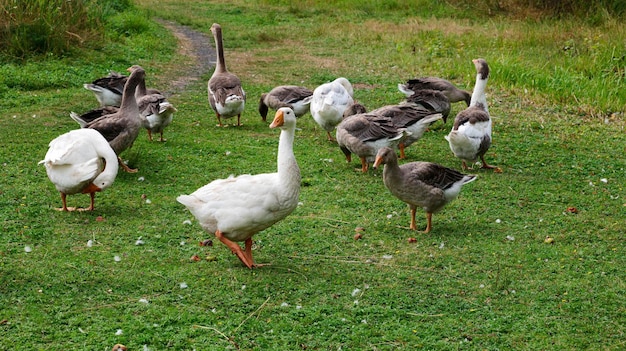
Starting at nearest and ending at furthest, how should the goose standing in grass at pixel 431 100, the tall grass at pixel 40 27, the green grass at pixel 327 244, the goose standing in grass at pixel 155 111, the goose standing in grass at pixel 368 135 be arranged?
the green grass at pixel 327 244
the goose standing in grass at pixel 368 135
the goose standing in grass at pixel 155 111
the goose standing in grass at pixel 431 100
the tall grass at pixel 40 27

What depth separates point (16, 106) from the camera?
37.2ft

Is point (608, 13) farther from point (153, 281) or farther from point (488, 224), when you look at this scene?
point (153, 281)

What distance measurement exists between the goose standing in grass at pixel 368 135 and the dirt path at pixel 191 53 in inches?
202

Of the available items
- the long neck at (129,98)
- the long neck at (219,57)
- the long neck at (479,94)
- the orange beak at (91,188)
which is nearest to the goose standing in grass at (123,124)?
the long neck at (129,98)

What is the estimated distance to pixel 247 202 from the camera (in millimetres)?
5977

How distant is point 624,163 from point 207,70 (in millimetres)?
8863

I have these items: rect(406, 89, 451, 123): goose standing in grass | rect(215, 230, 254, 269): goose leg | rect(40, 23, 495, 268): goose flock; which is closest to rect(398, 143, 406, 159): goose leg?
rect(40, 23, 495, 268): goose flock

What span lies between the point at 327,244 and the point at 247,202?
119 cm

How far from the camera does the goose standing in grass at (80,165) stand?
23.3ft

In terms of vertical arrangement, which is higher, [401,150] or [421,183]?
[421,183]

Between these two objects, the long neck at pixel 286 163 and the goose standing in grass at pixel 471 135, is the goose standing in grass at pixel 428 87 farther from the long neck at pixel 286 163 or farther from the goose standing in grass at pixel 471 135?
the long neck at pixel 286 163

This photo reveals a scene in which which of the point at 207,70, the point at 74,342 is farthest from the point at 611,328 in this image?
the point at 207,70

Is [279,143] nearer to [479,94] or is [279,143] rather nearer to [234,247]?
[234,247]

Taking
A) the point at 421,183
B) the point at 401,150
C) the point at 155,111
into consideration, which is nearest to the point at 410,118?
the point at 401,150
